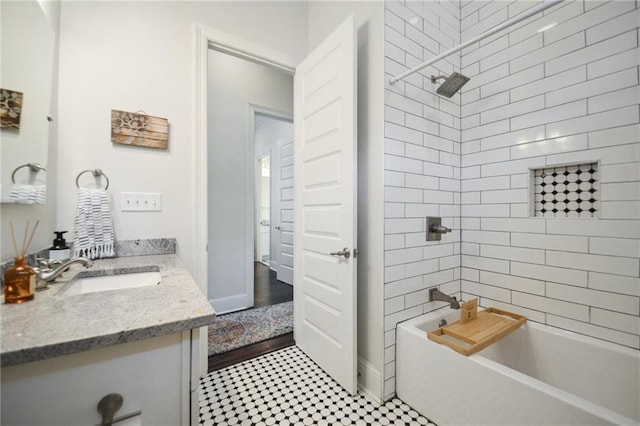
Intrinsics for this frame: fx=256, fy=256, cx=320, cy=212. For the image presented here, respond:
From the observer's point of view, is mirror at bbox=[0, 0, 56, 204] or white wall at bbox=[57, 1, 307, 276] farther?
white wall at bbox=[57, 1, 307, 276]

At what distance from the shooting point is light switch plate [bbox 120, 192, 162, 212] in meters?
1.50

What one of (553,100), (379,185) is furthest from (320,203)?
(553,100)

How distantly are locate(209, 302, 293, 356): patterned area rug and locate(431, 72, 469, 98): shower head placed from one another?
2.24m

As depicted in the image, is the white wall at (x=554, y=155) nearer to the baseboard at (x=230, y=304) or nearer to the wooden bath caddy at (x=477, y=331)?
the wooden bath caddy at (x=477, y=331)

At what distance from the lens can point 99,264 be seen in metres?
1.29

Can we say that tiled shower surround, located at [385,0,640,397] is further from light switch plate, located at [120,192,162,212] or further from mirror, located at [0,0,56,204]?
mirror, located at [0,0,56,204]

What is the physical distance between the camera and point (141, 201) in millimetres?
1541

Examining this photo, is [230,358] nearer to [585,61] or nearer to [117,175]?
[117,175]

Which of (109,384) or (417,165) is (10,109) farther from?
(417,165)

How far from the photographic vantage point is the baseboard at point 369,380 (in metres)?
1.50

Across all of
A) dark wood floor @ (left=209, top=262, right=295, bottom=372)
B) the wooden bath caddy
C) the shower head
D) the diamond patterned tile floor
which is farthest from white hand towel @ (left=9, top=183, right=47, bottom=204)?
the shower head

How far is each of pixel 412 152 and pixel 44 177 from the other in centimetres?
190

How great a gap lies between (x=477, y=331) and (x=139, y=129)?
7.39 ft

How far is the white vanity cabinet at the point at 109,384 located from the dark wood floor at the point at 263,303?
127cm
